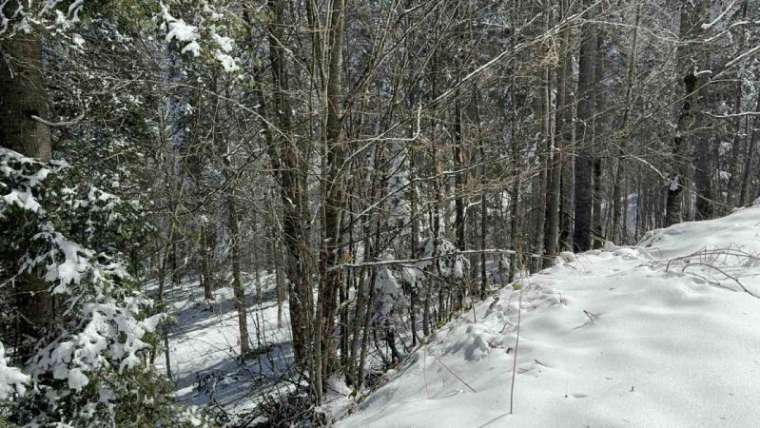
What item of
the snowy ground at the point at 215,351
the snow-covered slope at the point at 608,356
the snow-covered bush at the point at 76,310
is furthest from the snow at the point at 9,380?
the snowy ground at the point at 215,351

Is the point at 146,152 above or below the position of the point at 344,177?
above

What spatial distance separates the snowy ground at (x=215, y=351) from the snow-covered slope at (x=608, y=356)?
350 centimetres

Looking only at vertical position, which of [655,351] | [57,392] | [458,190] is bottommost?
[57,392]

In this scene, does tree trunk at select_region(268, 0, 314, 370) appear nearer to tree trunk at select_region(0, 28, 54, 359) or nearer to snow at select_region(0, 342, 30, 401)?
snow at select_region(0, 342, 30, 401)

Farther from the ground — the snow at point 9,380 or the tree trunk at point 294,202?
the tree trunk at point 294,202

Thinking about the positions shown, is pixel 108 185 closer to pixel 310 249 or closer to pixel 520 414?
pixel 310 249

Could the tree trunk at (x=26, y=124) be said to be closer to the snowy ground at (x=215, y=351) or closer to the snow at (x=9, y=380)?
the snow at (x=9, y=380)

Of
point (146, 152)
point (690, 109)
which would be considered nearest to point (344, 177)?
point (146, 152)

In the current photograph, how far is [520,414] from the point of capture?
1.98 metres

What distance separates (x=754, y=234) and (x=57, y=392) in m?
5.76

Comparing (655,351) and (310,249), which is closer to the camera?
(655,351)

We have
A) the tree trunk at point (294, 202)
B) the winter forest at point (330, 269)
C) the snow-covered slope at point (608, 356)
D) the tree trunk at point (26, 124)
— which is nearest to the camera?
the snow-covered slope at point (608, 356)

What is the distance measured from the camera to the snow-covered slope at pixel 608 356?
1.84 meters

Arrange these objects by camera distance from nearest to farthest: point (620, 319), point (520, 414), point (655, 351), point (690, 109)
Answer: point (520, 414)
point (655, 351)
point (620, 319)
point (690, 109)
